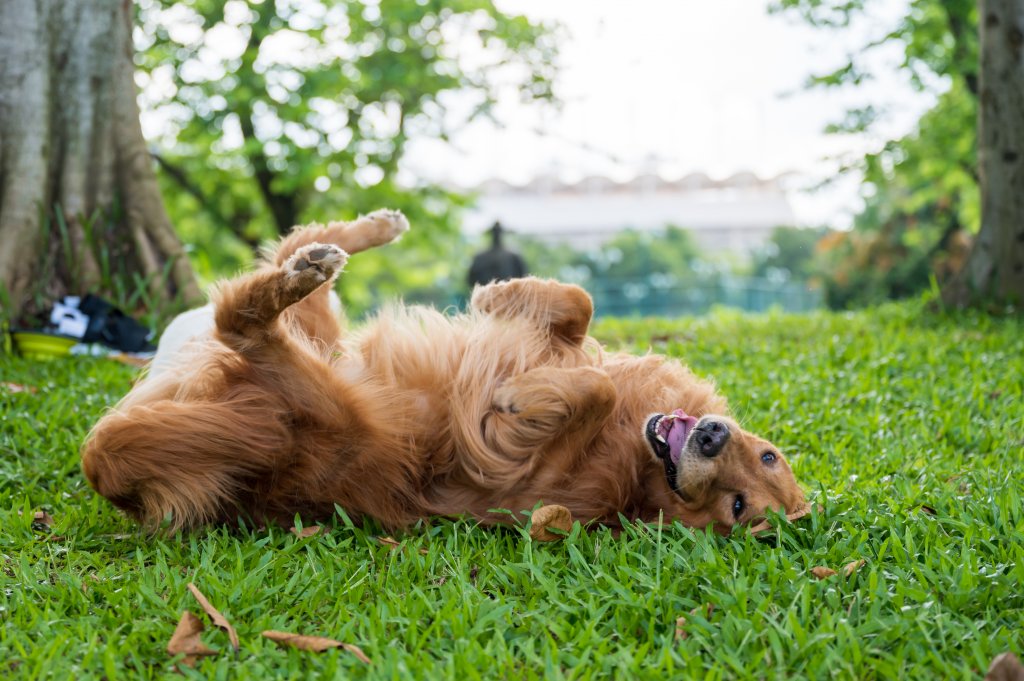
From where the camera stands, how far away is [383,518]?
9.78 ft

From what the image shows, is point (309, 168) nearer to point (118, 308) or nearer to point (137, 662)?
point (118, 308)

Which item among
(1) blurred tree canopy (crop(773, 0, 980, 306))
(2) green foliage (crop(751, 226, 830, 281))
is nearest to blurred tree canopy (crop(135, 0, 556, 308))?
(1) blurred tree canopy (crop(773, 0, 980, 306))

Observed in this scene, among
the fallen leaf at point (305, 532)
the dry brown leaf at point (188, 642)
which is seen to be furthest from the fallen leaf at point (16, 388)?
the dry brown leaf at point (188, 642)

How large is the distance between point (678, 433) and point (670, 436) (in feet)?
0.09

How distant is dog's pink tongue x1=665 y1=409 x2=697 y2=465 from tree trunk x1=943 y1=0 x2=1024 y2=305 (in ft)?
16.1

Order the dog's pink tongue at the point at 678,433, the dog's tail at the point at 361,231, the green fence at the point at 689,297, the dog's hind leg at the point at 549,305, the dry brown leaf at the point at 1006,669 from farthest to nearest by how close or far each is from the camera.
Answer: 1. the green fence at the point at 689,297
2. the dog's tail at the point at 361,231
3. the dog's hind leg at the point at 549,305
4. the dog's pink tongue at the point at 678,433
5. the dry brown leaf at the point at 1006,669

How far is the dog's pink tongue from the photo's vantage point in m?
2.97

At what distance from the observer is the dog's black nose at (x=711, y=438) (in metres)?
2.85

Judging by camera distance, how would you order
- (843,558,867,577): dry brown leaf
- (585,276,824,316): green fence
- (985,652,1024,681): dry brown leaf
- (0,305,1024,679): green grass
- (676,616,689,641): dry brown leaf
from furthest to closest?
(585,276,824,316): green fence
(843,558,867,577): dry brown leaf
(676,616,689,641): dry brown leaf
(0,305,1024,679): green grass
(985,652,1024,681): dry brown leaf

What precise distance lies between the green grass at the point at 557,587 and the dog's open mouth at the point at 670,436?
20 centimetres

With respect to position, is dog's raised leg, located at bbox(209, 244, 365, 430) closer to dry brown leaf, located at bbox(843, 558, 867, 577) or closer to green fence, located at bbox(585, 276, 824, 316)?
dry brown leaf, located at bbox(843, 558, 867, 577)

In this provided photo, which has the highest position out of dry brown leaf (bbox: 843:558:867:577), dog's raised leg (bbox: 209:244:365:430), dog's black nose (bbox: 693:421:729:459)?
dog's raised leg (bbox: 209:244:365:430)

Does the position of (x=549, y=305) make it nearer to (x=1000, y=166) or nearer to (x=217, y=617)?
(x=217, y=617)

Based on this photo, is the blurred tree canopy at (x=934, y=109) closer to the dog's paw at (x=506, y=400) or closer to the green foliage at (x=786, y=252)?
the dog's paw at (x=506, y=400)
